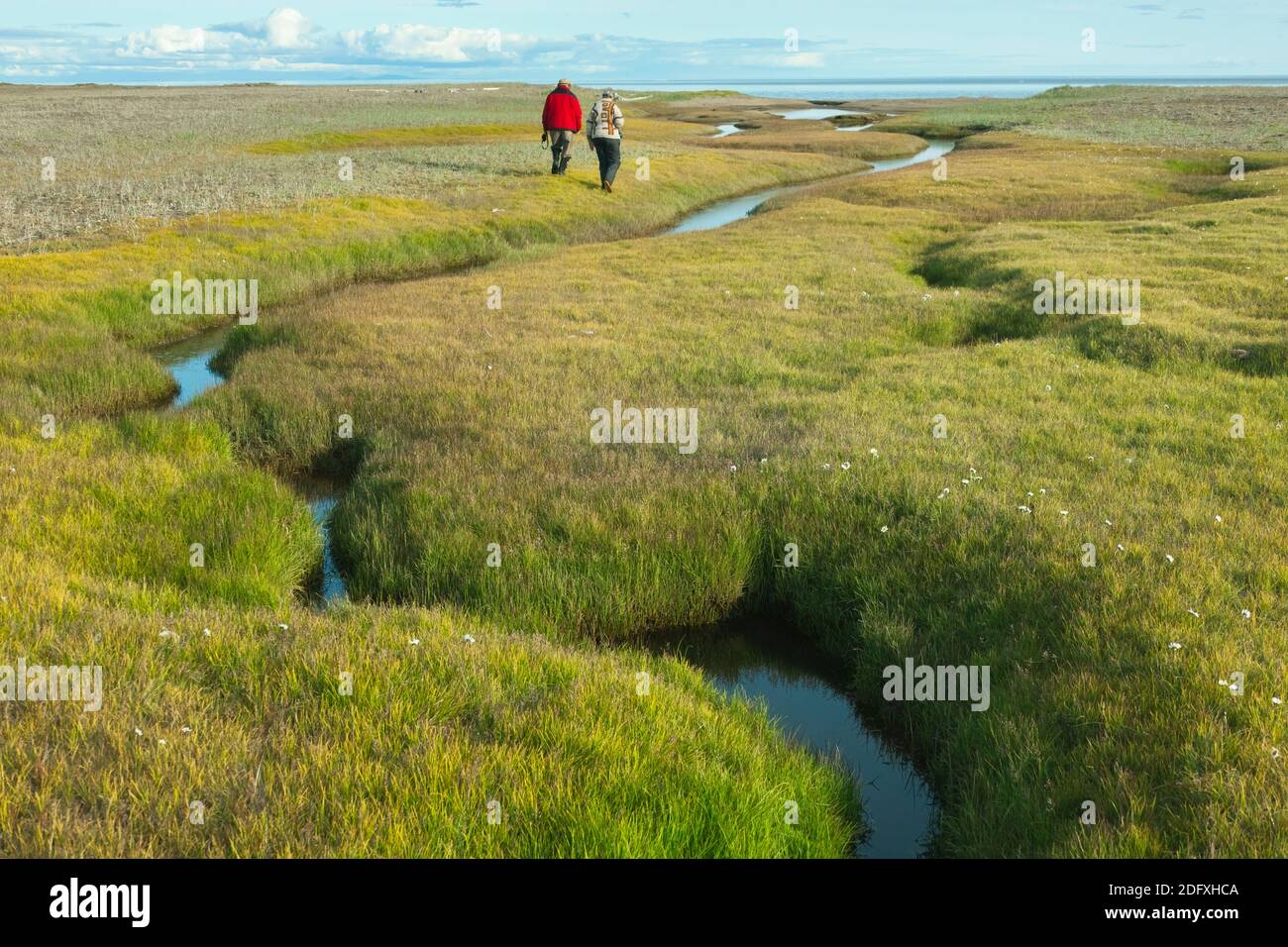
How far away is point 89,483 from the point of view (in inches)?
411

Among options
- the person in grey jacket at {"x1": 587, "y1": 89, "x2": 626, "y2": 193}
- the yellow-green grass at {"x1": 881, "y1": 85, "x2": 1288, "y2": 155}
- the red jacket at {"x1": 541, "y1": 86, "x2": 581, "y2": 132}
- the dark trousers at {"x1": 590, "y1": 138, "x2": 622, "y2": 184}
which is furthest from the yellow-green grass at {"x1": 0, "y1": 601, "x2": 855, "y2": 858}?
the yellow-green grass at {"x1": 881, "y1": 85, "x2": 1288, "y2": 155}

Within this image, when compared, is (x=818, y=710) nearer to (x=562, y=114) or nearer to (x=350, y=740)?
(x=350, y=740)

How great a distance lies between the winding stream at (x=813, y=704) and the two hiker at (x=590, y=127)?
30.0 metres

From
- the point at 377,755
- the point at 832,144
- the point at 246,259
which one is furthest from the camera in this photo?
the point at 832,144

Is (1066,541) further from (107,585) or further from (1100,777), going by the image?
(107,585)

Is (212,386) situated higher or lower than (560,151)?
lower

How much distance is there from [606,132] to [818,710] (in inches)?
1366

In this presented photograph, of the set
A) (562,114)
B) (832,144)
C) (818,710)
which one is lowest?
(818,710)

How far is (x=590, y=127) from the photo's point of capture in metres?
39.0

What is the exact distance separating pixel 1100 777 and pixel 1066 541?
338cm

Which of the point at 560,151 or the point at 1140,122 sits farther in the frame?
the point at 1140,122

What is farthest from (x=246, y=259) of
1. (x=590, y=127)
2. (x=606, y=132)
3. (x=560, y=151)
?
(x=560, y=151)

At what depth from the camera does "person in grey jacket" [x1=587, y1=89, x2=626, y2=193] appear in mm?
36812
